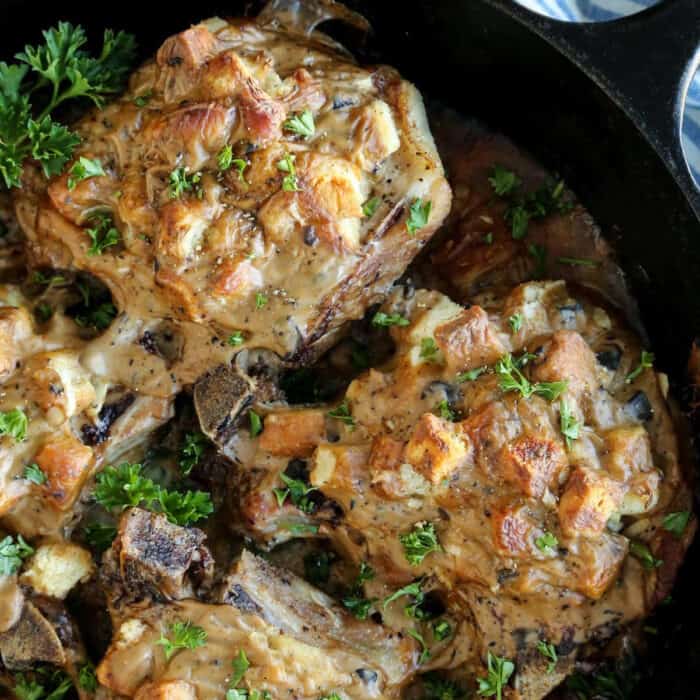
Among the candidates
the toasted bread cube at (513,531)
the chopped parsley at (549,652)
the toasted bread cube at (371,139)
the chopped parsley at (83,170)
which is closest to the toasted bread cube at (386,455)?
the toasted bread cube at (513,531)

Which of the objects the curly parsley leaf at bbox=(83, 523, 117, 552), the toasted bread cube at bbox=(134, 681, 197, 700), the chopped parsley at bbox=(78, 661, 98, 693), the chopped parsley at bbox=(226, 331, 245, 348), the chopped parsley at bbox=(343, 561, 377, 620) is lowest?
the chopped parsley at bbox=(78, 661, 98, 693)

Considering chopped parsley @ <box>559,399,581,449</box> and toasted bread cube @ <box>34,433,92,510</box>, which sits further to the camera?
toasted bread cube @ <box>34,433,92,510</box>

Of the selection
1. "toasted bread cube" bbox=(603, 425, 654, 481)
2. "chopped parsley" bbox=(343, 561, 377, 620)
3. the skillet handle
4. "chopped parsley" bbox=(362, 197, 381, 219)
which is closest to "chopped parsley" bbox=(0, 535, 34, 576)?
"chopped parsley" bbox=(343, 561, 377, 620)

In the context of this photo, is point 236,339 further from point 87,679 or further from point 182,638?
point 87,679

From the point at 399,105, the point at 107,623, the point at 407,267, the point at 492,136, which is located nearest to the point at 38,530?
the point at 107,623

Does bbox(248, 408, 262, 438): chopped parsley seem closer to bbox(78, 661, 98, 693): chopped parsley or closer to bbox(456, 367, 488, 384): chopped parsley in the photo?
bbox(456, 367, 488, 384): chopped parsley

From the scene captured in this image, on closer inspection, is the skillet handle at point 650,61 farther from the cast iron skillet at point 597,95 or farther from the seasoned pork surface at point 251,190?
the seasoned pork surface at point 251,190

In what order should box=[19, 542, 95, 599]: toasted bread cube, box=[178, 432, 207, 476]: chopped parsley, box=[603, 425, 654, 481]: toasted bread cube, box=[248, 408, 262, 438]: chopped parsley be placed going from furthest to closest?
1. box=[178, 432, 207, 476]: chopped parsley
2. box=[248, 408, 262, 438]: chopped parsley
3. box=[19, 542, 95, 599]: toasted bread cube
4. box=[603, 425, 654, 481]: toasted bread cube
